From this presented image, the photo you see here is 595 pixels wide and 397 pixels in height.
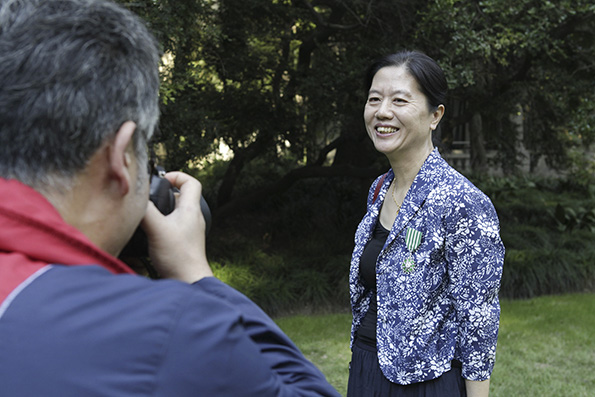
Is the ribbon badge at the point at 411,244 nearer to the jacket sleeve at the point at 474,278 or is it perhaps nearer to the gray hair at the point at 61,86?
the jacket sleeve at the point at 474,278

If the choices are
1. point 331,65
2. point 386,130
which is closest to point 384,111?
point 386,130

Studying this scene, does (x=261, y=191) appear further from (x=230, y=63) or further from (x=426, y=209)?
(x=426, y=209)

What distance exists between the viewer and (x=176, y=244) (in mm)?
1146

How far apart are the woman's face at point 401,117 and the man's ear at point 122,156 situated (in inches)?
75.0

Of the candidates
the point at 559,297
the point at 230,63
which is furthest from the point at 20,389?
the point at 559,297

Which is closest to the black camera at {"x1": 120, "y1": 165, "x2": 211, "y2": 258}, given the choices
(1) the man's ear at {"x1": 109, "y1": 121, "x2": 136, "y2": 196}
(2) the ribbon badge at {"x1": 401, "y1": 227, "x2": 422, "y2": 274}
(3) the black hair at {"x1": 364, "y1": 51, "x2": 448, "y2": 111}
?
(1) the man's ear at {"x1": 109, "y1": 121, "x2": 136, "y2": 196}

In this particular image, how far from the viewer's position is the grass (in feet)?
19.4

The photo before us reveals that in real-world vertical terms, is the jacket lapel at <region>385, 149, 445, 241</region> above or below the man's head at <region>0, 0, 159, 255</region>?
below

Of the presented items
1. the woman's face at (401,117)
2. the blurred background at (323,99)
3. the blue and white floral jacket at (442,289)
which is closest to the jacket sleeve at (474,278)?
the blue and white floral jacket at (442,289)

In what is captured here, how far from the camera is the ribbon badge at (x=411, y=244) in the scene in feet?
8.16

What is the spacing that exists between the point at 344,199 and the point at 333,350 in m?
→ 5.26

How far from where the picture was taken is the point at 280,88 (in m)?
9.02

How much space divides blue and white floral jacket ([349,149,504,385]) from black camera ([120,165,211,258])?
1461mm

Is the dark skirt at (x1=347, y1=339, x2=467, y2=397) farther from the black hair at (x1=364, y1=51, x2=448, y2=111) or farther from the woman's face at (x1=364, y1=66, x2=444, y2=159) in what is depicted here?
the black hair at (x1=364, y1=51, x2=448, y2=111)
